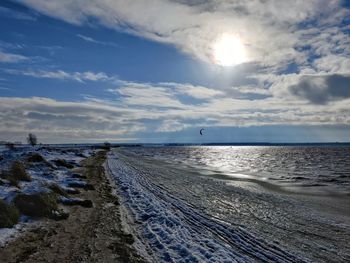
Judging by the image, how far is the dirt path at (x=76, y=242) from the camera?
353 inches

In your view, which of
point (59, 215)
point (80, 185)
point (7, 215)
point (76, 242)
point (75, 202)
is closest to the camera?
point (76, 242)

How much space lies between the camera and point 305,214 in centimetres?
1677

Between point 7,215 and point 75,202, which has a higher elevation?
point 7,215

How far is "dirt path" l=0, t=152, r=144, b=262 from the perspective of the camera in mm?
8969

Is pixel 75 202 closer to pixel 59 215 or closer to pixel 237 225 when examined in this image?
pixel 59 215

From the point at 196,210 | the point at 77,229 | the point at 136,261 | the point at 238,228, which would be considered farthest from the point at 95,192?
the point at 136,261

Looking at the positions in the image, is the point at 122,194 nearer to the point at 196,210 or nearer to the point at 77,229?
the point at 196,210

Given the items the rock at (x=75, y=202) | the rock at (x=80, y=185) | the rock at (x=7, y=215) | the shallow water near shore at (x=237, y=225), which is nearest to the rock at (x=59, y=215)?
the rock at (x=7, y=215)

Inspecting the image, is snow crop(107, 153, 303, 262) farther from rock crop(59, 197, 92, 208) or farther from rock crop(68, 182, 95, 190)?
rock crop(68, 182, 95, 190)

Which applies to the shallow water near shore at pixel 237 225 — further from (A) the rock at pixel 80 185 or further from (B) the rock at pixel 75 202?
(A) the rock at pixel 80 185

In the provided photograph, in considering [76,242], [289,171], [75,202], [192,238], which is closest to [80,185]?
[75,202]

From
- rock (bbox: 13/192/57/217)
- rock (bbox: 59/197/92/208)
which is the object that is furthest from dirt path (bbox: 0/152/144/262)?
rock (bbox: 59/197/92/208)

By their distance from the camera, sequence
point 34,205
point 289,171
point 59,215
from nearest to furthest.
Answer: point 34,205
point 59,215
point 289,171

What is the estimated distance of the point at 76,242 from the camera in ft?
33.6
